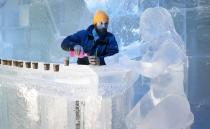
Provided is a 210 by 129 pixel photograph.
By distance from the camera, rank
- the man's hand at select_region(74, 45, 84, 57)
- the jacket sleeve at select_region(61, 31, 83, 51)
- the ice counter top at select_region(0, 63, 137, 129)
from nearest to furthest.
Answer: the ice counter top at select_region(0, 63, 137, 129)
the man's hand at select_region(74, 45, 84, 57)
the jacket sleeve at select_region(61, 31, 83, 51)

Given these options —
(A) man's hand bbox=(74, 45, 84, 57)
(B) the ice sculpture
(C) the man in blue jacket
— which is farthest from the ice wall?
(A) man's hand bbox=(74, 45, 84, 57)

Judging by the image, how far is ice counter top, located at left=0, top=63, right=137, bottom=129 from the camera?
50.6 inches

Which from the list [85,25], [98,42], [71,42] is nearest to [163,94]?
[98,42]

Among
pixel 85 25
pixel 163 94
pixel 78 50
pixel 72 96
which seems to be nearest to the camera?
pixel 72 96

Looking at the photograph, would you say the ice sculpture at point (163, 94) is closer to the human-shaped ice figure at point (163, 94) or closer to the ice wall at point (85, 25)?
the human-shaped ice figure at point (163, 94)

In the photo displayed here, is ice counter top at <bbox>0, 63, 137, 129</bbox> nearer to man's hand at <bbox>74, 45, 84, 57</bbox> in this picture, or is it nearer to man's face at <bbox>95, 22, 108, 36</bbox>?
man's hand at <bbox>74, 45, 84, 57</bbox>

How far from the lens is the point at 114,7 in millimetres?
2357

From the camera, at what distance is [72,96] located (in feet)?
4.33

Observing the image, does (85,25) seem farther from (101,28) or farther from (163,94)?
(163,94)

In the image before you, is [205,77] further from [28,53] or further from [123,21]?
[28,53]

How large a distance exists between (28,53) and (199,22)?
1.87 metres

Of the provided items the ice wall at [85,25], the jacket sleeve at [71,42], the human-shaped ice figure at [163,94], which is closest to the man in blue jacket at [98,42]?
the jacket sleeve at [71,42]

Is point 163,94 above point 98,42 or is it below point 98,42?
below

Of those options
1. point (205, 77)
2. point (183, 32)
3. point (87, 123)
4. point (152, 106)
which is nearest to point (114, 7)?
point (183, 32)
